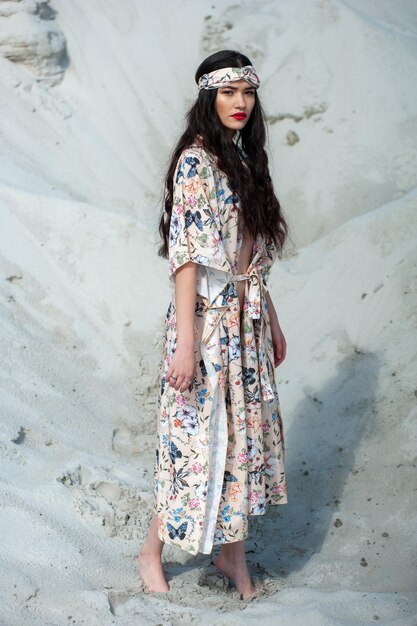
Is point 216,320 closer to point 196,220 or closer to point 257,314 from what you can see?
point 257,314

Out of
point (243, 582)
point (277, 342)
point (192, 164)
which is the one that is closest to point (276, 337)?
point (277, 342)

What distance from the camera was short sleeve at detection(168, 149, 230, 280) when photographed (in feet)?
8.75

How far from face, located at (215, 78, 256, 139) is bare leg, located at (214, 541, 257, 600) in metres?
1.35

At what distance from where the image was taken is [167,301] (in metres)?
5.09

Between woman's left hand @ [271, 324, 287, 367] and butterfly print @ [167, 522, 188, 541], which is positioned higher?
woman's left hand @ [271, 324, 287, 367]

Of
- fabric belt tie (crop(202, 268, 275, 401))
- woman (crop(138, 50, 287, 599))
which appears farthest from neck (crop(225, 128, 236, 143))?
fabric belt tie (crop(202, 268, 275, 401))

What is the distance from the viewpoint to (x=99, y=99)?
6.79 meters

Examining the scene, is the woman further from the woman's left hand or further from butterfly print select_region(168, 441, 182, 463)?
the woman's left hand

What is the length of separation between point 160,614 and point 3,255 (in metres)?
2.58

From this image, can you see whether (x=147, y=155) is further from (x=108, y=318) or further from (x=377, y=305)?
(x=377, y=305)

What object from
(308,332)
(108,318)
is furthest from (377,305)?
(108,318)

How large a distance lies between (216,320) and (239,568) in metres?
0.87

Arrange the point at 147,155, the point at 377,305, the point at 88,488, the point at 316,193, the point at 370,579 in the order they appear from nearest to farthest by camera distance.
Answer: the point at 370,579 → the point at 88,488 → the point at 377,305 → the point at 316,193 → the point at 147,155

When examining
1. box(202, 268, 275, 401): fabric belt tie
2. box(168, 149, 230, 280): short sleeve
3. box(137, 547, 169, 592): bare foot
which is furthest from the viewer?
box(137, 547, 169, 592): bare foot
